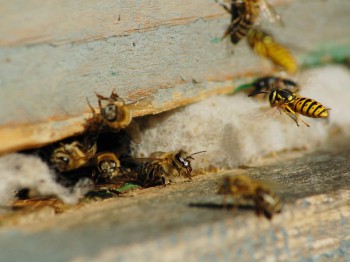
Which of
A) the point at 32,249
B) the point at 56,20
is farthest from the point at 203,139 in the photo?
the point at 32,249

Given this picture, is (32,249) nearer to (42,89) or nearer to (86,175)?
(42,89)

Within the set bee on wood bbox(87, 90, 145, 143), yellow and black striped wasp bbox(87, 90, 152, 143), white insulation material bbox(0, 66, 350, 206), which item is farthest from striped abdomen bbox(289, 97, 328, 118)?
bee on wood bbox(87, 90, 145, 143)

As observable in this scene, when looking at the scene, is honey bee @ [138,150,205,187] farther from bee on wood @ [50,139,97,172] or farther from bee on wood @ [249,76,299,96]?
bee on wood @ [249,76,299,96]

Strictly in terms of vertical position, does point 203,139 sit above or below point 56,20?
below

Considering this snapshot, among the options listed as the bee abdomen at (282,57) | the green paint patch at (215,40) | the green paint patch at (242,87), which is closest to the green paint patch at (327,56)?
the bee abdomen at (282,57)

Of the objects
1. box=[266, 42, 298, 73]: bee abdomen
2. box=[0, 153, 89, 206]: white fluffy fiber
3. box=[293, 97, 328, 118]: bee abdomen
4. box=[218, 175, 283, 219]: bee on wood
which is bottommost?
box=[218, 175, 283, 219]: bee on wood

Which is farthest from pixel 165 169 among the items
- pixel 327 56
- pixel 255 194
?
pixel 327 56

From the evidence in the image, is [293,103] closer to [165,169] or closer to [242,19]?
[242,19]

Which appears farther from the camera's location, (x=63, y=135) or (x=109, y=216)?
(x=63, y=135)
